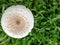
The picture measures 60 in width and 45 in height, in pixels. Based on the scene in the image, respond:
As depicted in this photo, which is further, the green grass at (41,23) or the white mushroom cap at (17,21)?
the green grass at (41,23)

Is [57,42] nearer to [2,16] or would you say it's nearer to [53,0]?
[53,0]

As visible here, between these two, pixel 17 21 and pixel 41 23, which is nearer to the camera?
pixel 17 21

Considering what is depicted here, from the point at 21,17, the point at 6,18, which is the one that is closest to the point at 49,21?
the point at 21,17

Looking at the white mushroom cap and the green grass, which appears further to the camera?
the green grass
